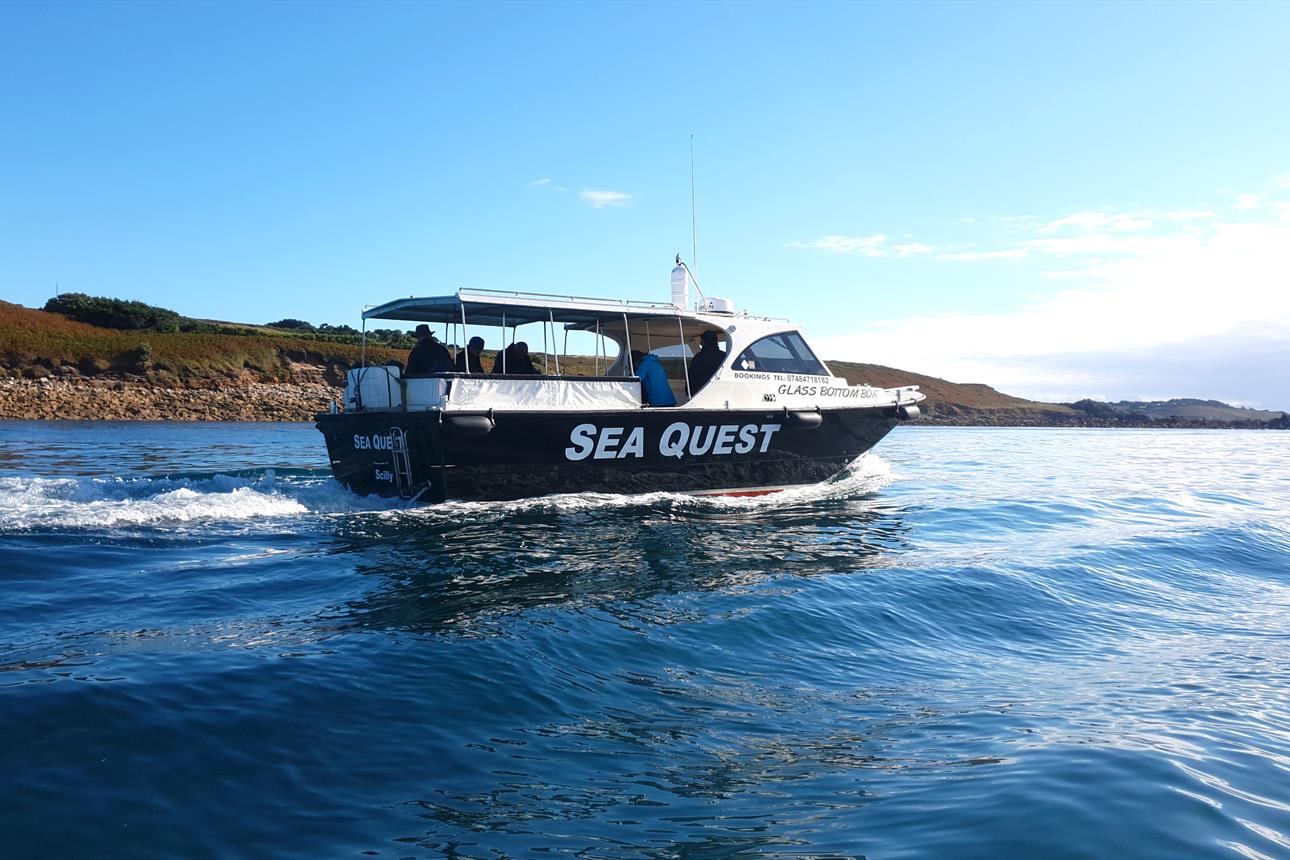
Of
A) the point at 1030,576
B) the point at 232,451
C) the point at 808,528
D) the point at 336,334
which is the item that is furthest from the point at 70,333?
the point at 1030,576

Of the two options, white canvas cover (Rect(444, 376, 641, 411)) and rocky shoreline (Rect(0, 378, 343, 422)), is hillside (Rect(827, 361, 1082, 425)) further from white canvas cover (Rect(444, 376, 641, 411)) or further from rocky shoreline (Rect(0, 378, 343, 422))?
white canvas cover (Rect(444, 376, 641, 411))

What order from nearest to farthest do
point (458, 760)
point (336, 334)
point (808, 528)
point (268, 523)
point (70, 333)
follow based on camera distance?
1. point (458, 760)
2. point (268, 523)
3. point (808, 528)
4. point (70, 333)
5. point (336, 334)

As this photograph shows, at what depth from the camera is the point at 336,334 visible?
2544 inches

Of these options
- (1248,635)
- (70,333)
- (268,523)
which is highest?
(70,333)

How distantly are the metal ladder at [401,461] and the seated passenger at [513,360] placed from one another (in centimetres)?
175

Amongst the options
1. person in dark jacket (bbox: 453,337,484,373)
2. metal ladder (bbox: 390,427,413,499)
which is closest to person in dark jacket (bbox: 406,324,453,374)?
person in dark jacket (bbox: 453,337,484,373)

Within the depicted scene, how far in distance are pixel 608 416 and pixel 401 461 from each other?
290cm

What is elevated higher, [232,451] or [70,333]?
[70,333]

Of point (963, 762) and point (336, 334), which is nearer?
point (963, 762)

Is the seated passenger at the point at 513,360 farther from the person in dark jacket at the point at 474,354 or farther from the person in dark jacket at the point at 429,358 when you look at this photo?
the person in dark jacket at the point at 429,358

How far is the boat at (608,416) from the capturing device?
11023mm

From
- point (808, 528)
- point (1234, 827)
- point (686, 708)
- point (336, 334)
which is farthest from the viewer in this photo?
point (336, 334)

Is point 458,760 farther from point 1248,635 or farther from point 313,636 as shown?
point 1248,635

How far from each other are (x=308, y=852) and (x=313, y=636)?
2702 mm
